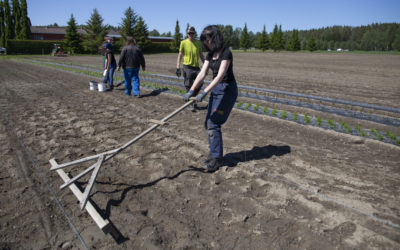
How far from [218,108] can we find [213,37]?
91 centimetres

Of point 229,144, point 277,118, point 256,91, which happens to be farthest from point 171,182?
Answer: point 256,91

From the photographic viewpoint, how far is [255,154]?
4.38m

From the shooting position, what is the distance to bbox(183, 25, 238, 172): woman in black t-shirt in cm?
332

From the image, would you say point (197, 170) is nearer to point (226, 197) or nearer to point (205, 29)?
point (226, 197)

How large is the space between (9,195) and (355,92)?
10.9 meters

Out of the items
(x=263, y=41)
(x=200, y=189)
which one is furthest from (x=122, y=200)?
(x=263, y=41)

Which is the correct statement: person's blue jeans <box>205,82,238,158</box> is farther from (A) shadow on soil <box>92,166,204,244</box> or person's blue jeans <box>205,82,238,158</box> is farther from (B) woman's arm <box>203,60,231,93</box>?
(A) shadow on soil <box>92,166,204,244</box>

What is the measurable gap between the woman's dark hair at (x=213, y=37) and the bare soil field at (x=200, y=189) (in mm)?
1723

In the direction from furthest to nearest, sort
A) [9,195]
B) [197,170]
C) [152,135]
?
[152,135]
[197,170]
[9,195]

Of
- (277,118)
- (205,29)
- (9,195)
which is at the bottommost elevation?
(9,195)

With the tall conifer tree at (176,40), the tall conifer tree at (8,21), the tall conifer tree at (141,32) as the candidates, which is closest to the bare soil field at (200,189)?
the tall conifer tree at (141,32)

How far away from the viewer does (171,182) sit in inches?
138

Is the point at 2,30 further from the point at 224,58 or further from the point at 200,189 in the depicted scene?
the point at 200,189

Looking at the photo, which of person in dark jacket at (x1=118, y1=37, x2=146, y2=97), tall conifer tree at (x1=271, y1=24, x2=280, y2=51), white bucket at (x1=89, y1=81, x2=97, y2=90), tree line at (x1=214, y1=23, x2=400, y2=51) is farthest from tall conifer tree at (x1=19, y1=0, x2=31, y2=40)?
tall conifer tree at (x1=271, y1=24, x2=280, y2=51)
